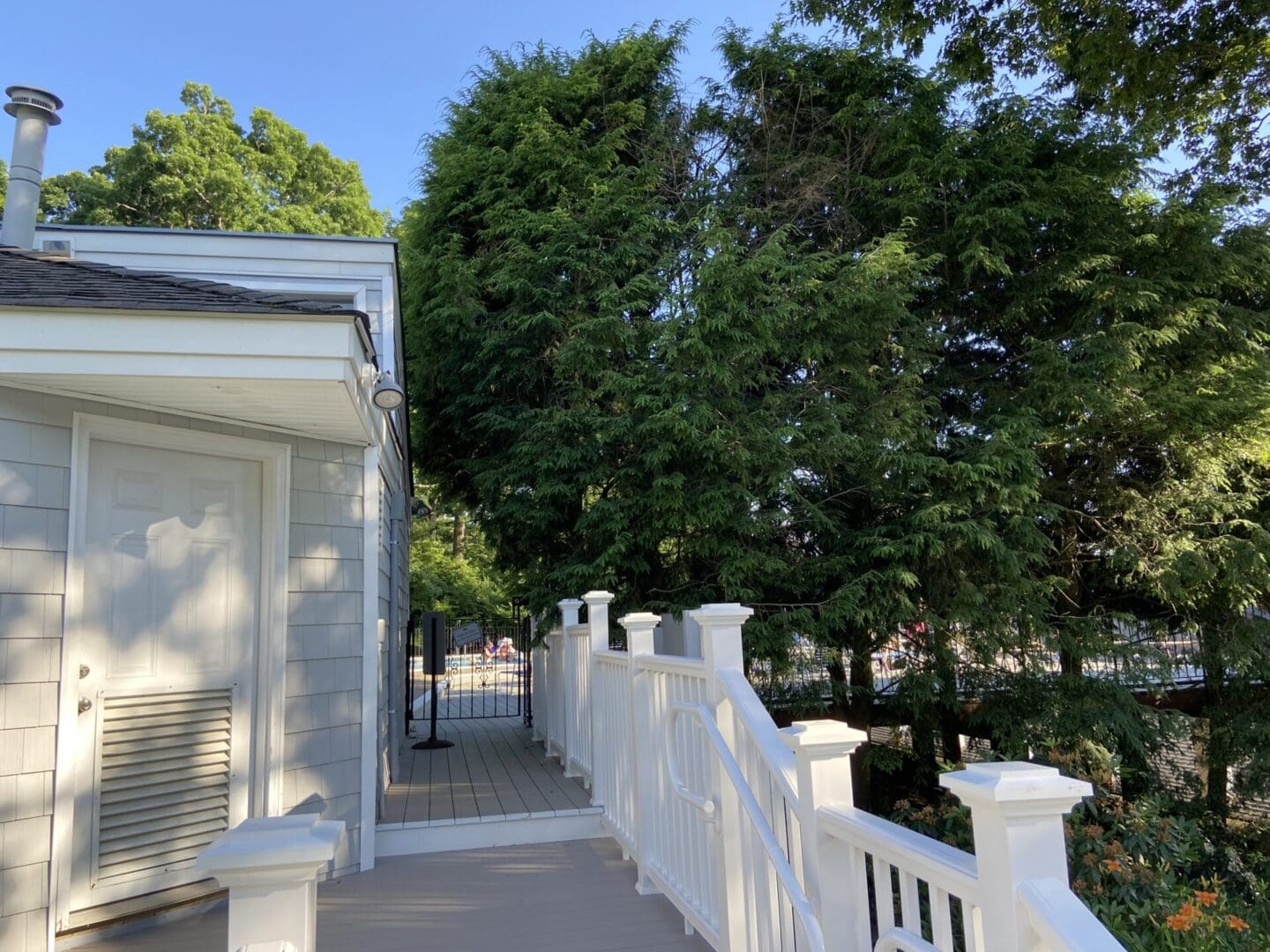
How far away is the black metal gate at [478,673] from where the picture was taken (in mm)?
9616

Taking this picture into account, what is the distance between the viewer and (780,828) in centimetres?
227

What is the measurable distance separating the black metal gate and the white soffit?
15.5ft

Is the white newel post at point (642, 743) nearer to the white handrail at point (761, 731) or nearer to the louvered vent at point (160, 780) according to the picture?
the white handrail at point (761, 731)

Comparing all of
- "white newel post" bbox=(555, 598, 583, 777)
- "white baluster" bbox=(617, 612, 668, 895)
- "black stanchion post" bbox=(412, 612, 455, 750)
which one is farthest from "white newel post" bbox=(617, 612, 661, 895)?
"black stanchion post" bbox=(412, 612, 455, 750)

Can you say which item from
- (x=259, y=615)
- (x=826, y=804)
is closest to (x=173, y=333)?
(x=259, y=615)

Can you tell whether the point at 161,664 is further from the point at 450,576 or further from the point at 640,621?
the point at 450,576

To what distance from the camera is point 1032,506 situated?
6.59 meters

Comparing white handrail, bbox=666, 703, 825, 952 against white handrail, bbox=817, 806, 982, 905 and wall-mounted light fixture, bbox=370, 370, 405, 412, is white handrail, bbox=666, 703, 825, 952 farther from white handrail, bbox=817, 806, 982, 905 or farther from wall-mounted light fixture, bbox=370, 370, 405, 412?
Answer: wall-mounted light fixture, bbox=370, 370, 405, 412

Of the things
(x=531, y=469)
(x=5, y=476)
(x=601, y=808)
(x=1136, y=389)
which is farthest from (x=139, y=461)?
(x=1136, y=389)

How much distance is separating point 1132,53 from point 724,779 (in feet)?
22.7

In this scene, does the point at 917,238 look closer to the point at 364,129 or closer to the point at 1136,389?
the point at 1136,389

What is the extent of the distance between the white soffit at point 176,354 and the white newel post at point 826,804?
2.32 m

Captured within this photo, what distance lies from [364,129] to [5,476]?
542 inches

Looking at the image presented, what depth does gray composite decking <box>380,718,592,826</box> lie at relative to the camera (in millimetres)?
4664
